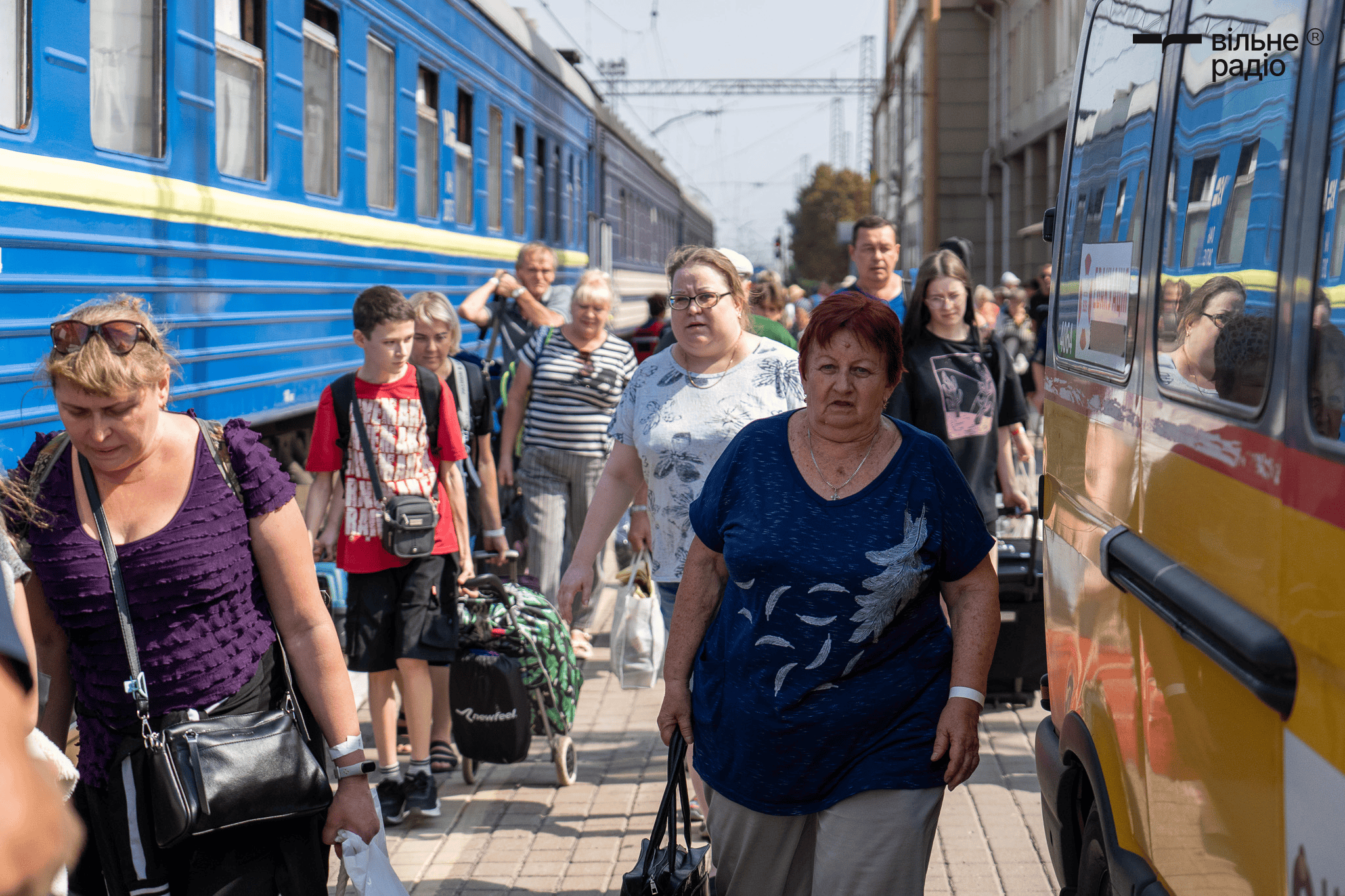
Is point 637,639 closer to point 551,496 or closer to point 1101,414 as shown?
point 551,496

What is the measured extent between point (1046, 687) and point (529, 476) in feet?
10.5

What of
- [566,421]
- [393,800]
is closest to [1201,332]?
[393,800]

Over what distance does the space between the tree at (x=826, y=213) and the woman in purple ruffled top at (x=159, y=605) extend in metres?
62.1

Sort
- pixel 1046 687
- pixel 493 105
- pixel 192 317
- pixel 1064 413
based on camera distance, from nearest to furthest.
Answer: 1. pixel 1064 413
2. pixel 1046 687
3. pixel 192 317
4. pixel 493 105

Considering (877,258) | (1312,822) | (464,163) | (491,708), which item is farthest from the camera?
(464,163)

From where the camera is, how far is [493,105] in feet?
37.9

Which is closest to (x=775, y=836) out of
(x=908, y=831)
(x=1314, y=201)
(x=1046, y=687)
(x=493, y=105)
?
(x=908, y=831)

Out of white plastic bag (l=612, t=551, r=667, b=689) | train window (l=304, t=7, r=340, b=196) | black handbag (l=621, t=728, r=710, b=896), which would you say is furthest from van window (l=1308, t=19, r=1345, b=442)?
train window (l=304, t=7, r=340, b=196)

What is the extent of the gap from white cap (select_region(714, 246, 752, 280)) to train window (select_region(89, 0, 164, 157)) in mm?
2287

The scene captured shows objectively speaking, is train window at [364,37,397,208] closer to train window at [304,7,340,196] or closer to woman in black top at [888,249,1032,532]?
train window at [304,7,340,196]

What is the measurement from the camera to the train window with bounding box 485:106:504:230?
11.5 metres

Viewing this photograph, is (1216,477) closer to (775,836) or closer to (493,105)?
(775,836)

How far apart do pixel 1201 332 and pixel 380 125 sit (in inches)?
282

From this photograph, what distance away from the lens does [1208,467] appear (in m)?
2.17
